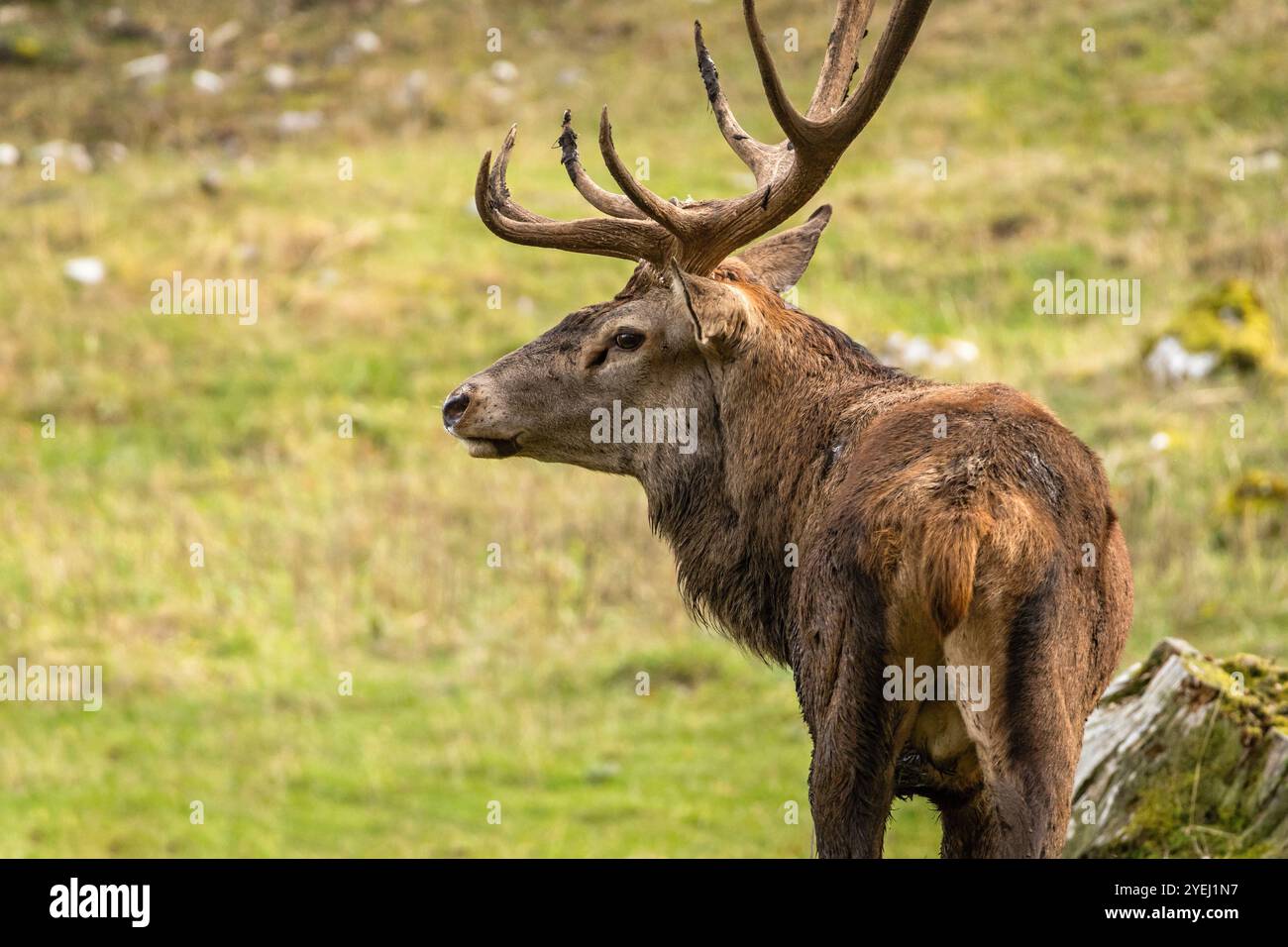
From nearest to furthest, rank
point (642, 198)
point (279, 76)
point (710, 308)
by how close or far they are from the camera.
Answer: point (710, 308)
point (642, 198)
point (279, 76)

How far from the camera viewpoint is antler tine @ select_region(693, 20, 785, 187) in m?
7.41

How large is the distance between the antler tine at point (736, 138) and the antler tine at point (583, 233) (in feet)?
1.83

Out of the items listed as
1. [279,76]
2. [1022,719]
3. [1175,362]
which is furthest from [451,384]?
[1022,719]

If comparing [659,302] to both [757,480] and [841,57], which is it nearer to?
[757,480]

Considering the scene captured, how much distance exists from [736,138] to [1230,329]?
11642mm

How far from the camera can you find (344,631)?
1616cm

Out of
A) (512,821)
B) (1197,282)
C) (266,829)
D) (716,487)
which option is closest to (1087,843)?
(716,487)

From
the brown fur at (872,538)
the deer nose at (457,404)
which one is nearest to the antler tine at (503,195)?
the brown fur at (872,538)

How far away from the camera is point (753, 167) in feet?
25.2

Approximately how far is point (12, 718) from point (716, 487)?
33.1 feet

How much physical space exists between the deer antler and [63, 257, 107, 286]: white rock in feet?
60.2

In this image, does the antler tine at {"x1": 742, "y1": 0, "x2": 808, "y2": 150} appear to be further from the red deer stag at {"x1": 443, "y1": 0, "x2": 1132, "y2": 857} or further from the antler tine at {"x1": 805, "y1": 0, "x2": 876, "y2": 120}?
the antler tine at {"x1": 805, "y1": 0, "x2": 876, "y2": 120}

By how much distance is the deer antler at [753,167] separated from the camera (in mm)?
6613

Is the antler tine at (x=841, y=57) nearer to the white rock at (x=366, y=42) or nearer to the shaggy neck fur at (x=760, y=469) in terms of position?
the shaggy neck fur at (x=760, y=469)
